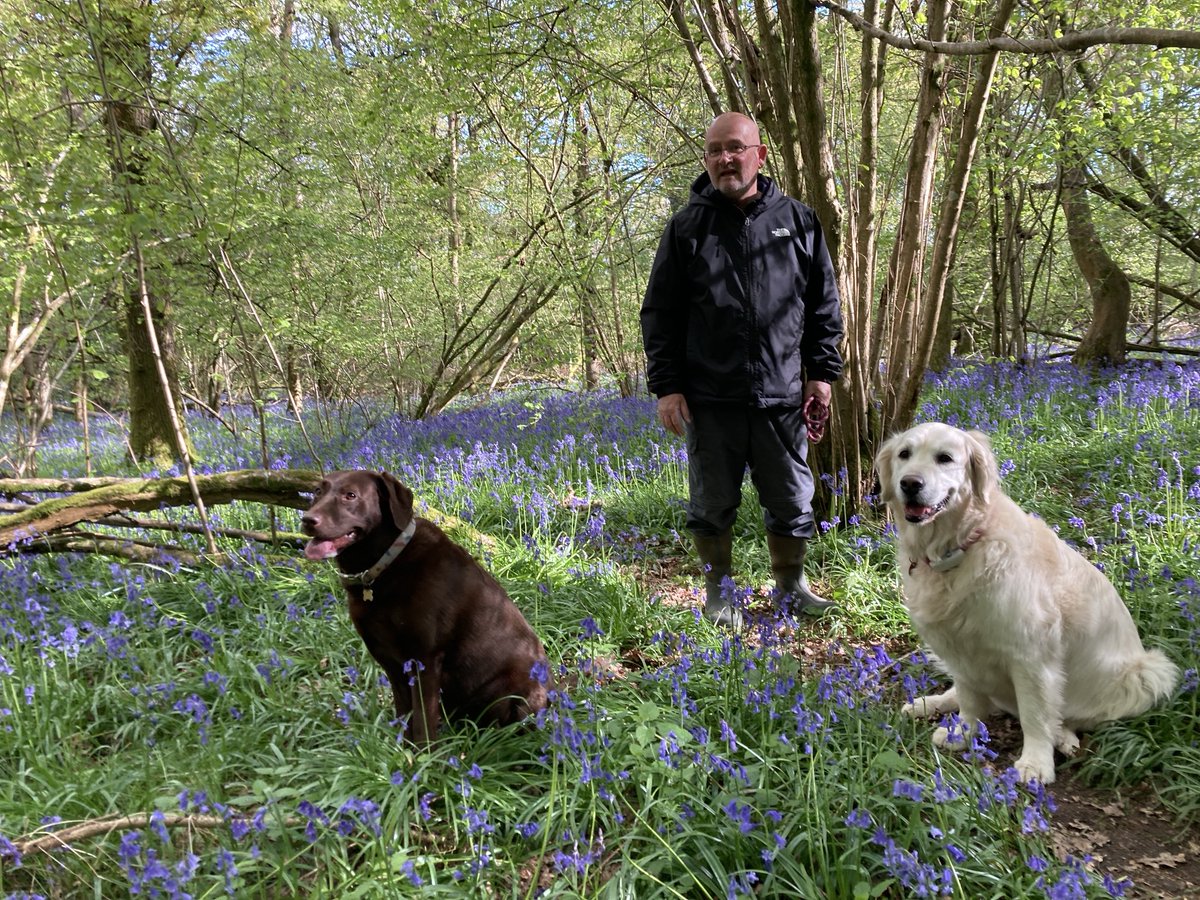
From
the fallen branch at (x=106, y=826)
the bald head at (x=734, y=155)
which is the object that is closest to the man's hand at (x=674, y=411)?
the bald head at (x=734, y=155)

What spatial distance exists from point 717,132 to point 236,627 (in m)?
3.57

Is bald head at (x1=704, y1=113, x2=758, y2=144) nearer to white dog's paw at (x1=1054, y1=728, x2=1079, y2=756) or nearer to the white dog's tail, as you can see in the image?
the white dog's tail

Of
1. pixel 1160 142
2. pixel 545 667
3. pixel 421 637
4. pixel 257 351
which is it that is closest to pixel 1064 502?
pixel 545 667

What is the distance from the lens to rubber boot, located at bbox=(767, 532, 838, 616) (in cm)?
381

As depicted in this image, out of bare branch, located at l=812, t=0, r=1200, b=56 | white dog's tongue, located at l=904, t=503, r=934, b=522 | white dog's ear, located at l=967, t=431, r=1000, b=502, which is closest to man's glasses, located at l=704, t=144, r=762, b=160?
bare branch, located at l=812, t=0, r=1200, b=56

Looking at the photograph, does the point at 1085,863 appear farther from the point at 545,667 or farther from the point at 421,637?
the point at 421,637

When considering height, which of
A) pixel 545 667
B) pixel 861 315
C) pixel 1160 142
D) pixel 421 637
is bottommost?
pixel 545 667

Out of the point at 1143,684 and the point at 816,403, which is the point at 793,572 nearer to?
the point at 816,403

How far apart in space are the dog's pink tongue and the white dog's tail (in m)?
2.96

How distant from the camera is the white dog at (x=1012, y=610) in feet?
8.17

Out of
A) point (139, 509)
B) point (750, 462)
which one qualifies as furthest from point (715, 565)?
point (139, 509)

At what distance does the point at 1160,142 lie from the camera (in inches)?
277

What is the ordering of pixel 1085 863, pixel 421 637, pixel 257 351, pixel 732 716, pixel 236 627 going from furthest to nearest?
pixel 257 351 < pixel 236 627 < pixel 732 716 < pixel 421 637 < pixel 1085 863

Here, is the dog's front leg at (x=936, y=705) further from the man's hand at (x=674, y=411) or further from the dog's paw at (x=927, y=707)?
the man's hand at (x=674, y=411)
